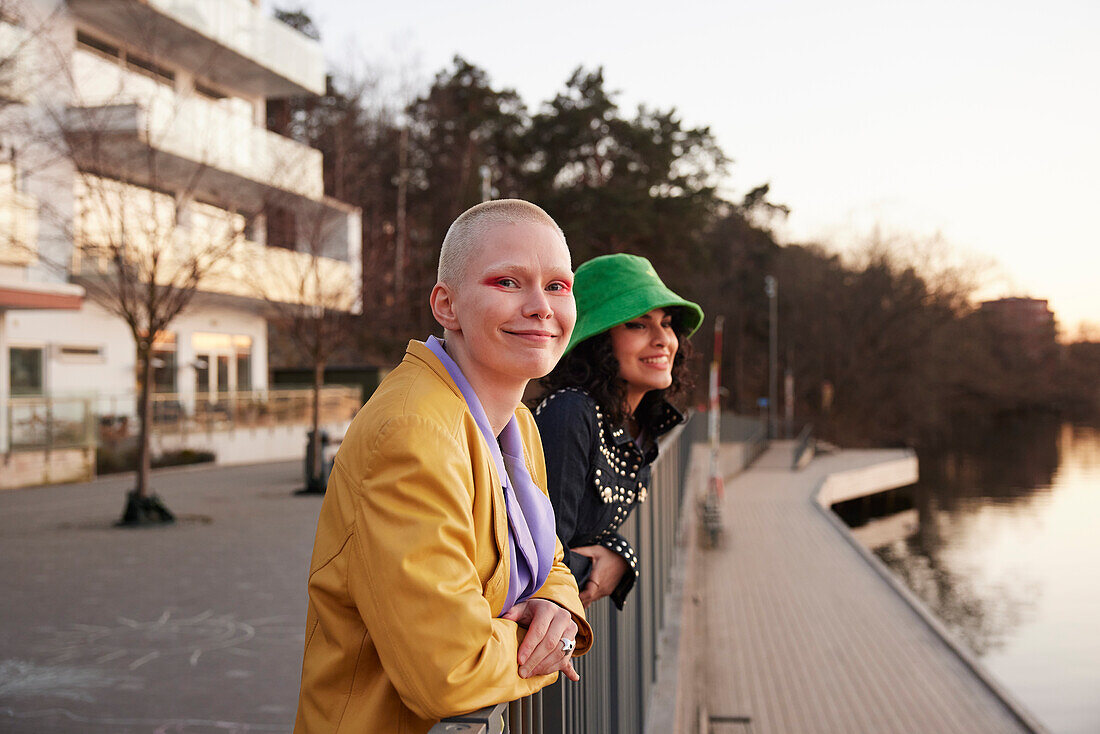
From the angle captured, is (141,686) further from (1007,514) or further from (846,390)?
(846,390)

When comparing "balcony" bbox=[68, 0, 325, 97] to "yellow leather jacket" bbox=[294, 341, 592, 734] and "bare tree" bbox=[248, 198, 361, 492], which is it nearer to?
"bare tree" bbox=[248, 198, 361, 492]

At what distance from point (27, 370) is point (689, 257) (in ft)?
86.6

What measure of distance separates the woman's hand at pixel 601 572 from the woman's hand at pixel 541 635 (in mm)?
766

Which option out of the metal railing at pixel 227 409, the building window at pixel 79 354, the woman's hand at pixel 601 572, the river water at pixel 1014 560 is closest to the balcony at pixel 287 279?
the metal railing at pixel 227 409

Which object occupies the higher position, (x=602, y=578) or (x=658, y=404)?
(x=658, y=404)

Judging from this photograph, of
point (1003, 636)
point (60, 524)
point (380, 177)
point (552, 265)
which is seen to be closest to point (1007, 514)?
point (1003, 636)

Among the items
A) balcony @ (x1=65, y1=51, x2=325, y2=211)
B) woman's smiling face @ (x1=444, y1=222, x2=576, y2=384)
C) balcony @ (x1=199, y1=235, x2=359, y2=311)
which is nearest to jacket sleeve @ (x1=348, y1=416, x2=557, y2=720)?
woman's smiling face @ (x1=444, y1=222, x2=576, y2=384)

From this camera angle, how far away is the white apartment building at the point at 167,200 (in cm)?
1530

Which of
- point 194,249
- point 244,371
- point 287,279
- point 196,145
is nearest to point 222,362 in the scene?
point 244,371

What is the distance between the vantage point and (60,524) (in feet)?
44.3

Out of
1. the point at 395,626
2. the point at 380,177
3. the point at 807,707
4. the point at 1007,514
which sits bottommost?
the point at 1007,514

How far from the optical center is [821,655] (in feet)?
37.6

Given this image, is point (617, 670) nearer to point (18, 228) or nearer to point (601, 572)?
point (601, 572)

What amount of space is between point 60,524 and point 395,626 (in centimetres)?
1406
